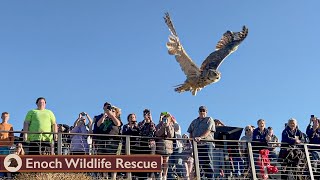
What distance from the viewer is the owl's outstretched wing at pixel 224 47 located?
1516 cm

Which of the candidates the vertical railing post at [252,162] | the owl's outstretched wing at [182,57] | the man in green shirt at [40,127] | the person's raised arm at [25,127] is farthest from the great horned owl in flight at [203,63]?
the person's raised arm at [25,127]

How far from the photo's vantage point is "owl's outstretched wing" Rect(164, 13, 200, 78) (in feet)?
49.6

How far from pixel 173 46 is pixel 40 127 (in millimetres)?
5863

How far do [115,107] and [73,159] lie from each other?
1.50 m

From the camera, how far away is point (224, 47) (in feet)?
51.1

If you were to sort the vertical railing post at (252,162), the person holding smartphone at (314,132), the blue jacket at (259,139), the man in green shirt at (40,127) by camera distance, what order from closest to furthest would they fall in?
the man in green shirt at (40,127), the vertical railing post at (252,162), the blue jacket at (259,139), the person holding smartphone at (314,132)

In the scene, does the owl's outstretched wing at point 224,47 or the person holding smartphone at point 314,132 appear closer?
the person holding smartphone at point 314,132

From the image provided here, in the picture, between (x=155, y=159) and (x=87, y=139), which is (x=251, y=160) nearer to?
(x=155, y=159)

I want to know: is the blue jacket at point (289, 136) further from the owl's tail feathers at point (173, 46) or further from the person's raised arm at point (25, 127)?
the person's raised arm at point (25, 127)

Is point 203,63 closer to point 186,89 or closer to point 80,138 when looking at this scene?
point 186,89

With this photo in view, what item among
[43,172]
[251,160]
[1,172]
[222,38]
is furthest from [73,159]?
[222,38]

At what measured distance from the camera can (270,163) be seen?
11.4 m

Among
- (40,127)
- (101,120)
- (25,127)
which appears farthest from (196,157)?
(25,127)

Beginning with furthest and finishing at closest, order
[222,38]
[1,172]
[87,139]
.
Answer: [222,38] → [87,139] → [1,172]
